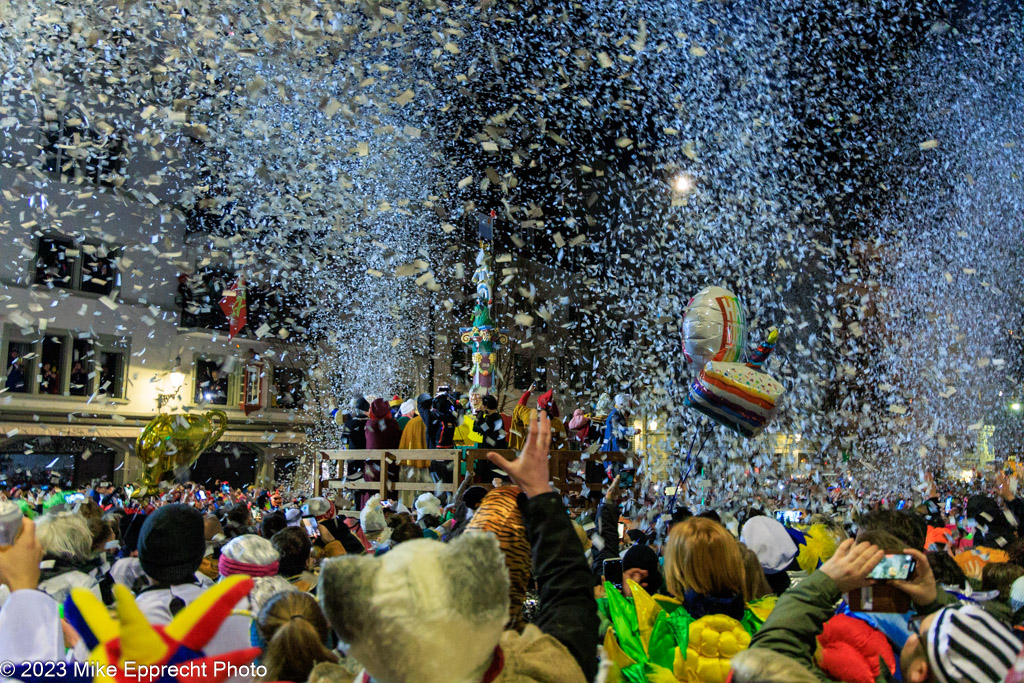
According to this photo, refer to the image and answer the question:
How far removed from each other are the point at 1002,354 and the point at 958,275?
3519mm

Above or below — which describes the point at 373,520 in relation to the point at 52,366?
below

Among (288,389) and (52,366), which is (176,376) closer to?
(52,366)

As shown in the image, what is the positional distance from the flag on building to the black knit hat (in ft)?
69.0

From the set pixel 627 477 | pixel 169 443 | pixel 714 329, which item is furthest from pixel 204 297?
pixel 714 329

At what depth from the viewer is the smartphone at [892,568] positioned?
210 cm

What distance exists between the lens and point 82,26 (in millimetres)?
14828

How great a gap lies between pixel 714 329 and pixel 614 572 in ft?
12.4

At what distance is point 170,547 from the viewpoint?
2.72 metres

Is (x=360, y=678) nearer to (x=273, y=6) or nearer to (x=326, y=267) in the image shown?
(x=273, y=6)

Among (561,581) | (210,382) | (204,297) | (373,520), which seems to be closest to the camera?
(561,581)

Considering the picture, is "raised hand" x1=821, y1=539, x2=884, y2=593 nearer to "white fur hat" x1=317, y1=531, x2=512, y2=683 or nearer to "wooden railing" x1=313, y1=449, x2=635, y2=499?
"white fur hat" x1=317, y1=531, x2=512, y2=683

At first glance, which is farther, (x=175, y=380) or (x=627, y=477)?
(x=175, y=380)

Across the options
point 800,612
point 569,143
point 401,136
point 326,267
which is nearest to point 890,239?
point 569,143

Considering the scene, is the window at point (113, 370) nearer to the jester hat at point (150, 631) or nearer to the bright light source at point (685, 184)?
the bright light source at point (685, 184)
